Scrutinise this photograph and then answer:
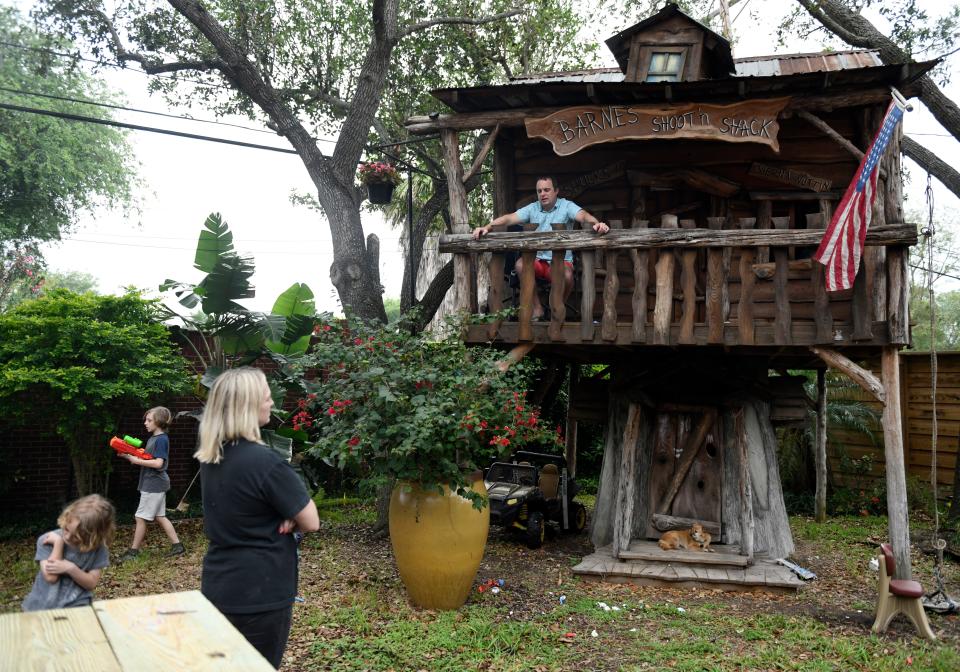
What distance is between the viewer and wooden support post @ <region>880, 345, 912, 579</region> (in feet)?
24.8

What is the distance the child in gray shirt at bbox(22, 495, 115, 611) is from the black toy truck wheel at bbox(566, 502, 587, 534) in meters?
8.09

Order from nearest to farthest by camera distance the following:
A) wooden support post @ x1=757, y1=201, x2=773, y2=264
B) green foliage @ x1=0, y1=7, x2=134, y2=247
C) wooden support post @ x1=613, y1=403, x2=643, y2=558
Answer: wooden support post @ x1=613, y1=403, x2=643, y2=558
wooden support post @ x1=757, y1=201, x2=773, y2=264
green foliage @ x1=0, y1=7, x2=134, y2=247

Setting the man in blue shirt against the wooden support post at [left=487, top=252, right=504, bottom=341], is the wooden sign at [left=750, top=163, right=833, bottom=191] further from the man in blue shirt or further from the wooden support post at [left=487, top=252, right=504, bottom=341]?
the wooden support post at [left=487, top=252, right=504, bottom=341]

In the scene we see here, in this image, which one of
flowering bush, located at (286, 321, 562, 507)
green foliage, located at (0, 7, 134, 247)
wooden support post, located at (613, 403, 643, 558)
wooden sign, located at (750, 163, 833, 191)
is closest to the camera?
flowering bush, located at (286, 321, 562, 507)

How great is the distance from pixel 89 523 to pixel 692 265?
5.96 metres

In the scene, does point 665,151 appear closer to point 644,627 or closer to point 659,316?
point 659,316

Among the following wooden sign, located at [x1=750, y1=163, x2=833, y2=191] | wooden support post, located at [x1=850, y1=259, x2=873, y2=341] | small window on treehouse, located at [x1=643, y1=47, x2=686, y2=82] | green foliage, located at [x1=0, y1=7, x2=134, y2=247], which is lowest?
wooden support post, located at [x1=850, y1=259, x2=873, y2=341]

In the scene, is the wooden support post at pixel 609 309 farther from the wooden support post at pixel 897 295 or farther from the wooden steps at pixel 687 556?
the wooden steps at pixel 687 556

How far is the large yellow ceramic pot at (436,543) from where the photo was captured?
712 centimetres

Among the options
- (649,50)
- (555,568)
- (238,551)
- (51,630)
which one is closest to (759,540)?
(555,568)

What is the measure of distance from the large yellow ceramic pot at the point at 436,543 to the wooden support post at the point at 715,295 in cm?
286

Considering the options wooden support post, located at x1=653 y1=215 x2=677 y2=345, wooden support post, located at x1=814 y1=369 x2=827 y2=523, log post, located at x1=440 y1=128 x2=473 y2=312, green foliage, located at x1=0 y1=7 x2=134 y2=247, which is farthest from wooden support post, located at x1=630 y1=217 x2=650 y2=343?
green foliage, located at x1=0 y1=7 x2=134 y2=247

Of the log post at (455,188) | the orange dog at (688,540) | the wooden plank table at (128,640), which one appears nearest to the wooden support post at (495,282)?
the log post at (455,188)

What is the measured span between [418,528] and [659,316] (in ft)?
10.6
